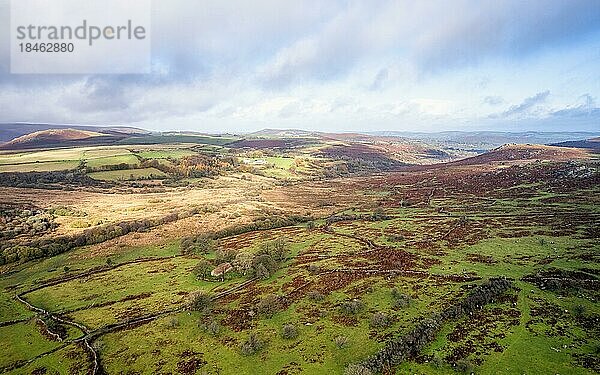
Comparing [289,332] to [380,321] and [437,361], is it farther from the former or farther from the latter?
[437,361]

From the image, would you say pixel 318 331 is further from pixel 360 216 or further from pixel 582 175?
pixel 582 175

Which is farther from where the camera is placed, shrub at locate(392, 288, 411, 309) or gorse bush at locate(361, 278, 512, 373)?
shrub at locate(392, 288, 411, 309)

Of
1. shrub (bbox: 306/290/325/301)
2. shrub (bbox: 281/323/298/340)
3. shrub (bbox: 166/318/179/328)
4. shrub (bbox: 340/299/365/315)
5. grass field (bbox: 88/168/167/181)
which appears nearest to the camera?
shrub (bbox: 281/323/298/340)

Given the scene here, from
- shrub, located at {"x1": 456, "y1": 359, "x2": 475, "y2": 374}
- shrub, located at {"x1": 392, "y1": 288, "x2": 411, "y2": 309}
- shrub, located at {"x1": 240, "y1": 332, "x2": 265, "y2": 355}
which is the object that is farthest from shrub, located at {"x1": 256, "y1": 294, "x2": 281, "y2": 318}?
shrub, located at {"x1": 456, "y1": 359, "x2": 475, "y2": 374}

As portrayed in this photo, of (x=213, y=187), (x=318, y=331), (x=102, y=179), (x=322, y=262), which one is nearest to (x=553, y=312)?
(x=318, y=331)

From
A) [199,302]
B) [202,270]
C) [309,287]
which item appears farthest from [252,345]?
[202,270]

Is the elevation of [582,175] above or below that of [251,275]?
above

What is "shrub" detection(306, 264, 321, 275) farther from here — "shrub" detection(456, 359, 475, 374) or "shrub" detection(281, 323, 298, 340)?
"shrub" detection(456, 359, 475, 374)
